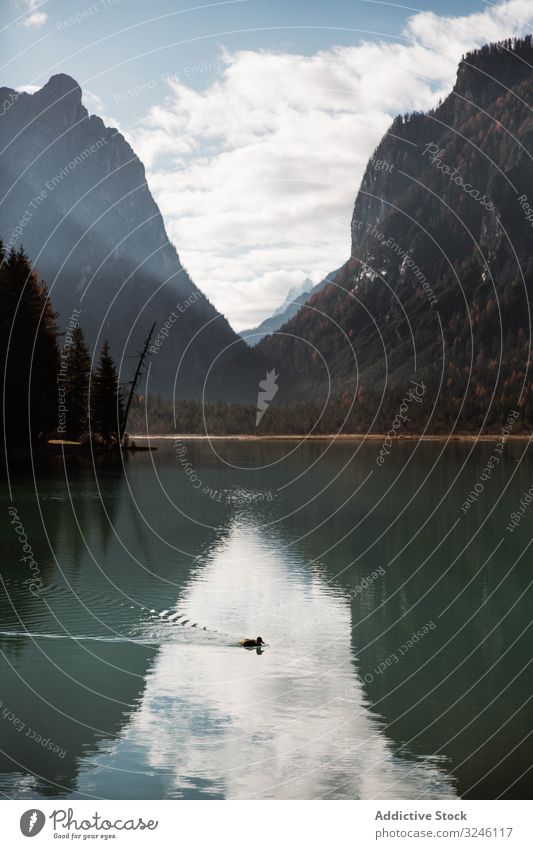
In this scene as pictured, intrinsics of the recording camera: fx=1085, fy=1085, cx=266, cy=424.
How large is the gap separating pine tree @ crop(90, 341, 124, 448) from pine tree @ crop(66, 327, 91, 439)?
15.4 feet

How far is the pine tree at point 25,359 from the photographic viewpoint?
89.2 meters

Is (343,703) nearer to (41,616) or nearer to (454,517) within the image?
(41,616)

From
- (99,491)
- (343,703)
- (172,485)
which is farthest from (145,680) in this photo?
(172,485)

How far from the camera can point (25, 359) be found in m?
93.6

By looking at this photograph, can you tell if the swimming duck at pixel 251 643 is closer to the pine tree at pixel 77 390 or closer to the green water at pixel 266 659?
the green water at pixel 266 659

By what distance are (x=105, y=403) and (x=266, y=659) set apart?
108m

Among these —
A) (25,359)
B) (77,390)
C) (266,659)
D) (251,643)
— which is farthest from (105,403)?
(266,659)

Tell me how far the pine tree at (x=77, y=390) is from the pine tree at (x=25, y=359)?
9380 mm

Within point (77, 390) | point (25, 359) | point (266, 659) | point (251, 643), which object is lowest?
point (266, 659)

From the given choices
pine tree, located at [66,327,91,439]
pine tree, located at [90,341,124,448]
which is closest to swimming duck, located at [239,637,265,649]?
pine tree, located at [66,327,91,439]

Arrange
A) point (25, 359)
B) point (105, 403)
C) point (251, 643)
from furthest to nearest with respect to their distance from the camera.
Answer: point (105, 403)
point (25, 359)
point (251, 643)

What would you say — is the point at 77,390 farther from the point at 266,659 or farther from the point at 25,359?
the point at 266,659

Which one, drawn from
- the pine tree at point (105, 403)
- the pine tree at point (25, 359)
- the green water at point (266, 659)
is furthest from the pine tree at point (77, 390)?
the green water at point (266, 659)

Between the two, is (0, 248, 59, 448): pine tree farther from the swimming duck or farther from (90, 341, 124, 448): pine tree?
the swimming duck
